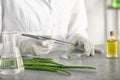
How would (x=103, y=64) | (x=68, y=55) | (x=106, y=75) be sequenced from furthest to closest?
(x=68, y=55)
(x=103, y=64)
(x=106, y=75)

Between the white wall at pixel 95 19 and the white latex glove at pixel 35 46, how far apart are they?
2141mm

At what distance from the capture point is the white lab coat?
6.13 feet

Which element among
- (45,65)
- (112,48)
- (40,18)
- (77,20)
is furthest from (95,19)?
(45,65)

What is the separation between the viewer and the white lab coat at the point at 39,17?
1.87 meters

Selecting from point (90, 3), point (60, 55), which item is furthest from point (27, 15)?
point (90, 3)

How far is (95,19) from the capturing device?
11.9 feet

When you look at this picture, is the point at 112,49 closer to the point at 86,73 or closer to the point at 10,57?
the point at 86,73

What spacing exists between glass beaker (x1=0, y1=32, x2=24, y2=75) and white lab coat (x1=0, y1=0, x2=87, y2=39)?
683mm

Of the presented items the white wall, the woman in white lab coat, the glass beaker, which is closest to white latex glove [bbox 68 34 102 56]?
the woman in white lab coat

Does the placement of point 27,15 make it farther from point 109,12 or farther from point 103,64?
point 109,12

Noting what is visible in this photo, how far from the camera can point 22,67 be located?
1.22m

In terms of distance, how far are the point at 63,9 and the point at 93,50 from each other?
0.59 meters

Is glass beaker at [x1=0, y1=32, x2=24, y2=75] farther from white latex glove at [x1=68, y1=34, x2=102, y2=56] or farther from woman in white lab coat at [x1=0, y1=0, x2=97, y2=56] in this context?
woman in white lab coat at [x1=0, y1=0, x2=97, y2=56]

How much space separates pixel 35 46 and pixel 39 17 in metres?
0.49
